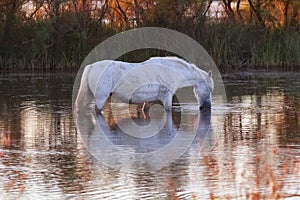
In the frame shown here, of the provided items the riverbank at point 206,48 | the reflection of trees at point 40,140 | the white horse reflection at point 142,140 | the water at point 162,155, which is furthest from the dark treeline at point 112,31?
the white horse reflection at point 142,140

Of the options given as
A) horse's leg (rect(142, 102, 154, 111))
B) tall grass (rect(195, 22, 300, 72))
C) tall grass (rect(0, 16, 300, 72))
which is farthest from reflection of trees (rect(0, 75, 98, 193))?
tall grass (rect(195, 22, 300, 72))

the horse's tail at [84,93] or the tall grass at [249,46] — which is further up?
the tall grass at [249,46]

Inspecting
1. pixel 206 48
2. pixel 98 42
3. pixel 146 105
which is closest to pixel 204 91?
pixel 146 105

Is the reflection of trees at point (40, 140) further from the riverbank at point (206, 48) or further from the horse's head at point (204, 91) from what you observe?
the riverbank at point (206, 48)

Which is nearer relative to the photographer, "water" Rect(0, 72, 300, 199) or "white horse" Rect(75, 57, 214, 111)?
"water" Rect(0, 72, 300, 199)

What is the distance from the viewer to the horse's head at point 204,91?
48.7ft

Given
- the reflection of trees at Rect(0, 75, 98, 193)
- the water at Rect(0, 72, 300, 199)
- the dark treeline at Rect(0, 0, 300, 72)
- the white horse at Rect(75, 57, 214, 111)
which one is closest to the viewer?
the water at Rect(0, 72, 300, 199)

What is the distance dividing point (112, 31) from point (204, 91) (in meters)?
12.8

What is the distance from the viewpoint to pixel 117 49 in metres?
26.0

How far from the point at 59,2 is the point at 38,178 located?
62.7 feet

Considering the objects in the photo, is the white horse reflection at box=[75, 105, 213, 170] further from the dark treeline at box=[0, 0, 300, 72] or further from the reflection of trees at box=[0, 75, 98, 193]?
the dark treeline at box=[0, 0, 300, 72]

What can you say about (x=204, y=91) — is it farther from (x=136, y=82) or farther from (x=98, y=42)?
(x=98, y=42)

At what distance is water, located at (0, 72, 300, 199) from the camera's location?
26.9 feet

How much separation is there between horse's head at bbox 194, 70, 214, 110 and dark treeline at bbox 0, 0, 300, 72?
1081cm
